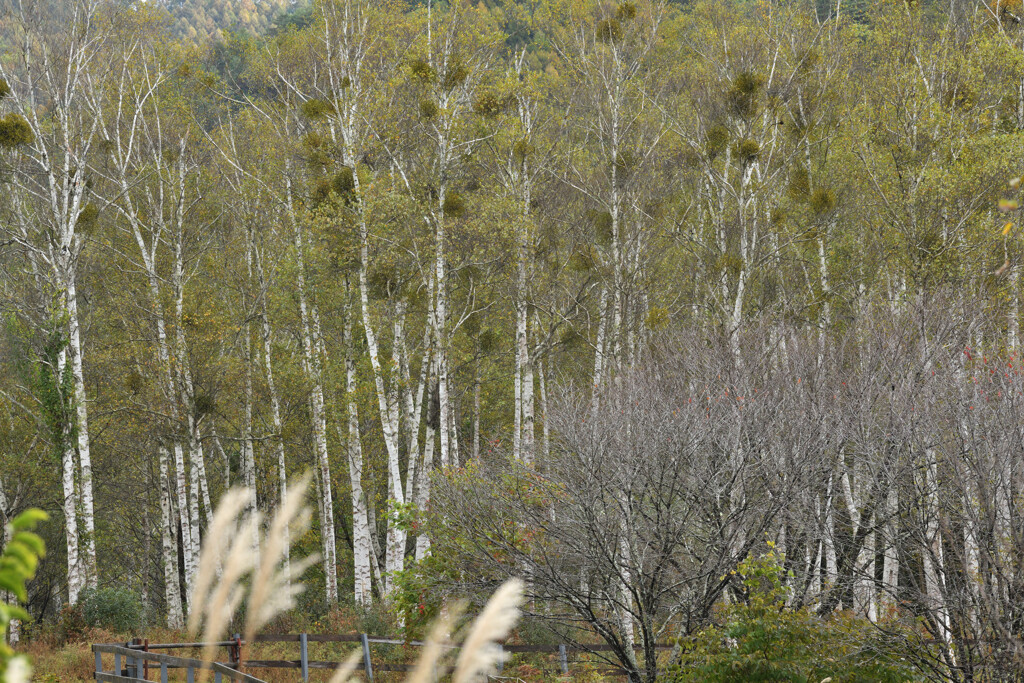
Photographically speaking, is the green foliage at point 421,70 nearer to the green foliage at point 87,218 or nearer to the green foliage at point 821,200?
the green foliage at point 87,218

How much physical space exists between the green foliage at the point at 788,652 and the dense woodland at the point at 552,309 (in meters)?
0.51

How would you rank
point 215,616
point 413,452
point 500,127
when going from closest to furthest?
1. point 215,616
2. point 413,452
3. point 500,127

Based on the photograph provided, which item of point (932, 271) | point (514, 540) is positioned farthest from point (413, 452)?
point (932, 271)

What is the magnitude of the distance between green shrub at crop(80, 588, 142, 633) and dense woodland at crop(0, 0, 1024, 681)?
2.27 feet

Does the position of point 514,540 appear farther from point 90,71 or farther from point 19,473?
point 90,71

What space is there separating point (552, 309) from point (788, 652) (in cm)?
1505

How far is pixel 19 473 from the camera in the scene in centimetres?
2150

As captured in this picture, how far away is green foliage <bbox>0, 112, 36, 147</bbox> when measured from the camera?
17.5 meters

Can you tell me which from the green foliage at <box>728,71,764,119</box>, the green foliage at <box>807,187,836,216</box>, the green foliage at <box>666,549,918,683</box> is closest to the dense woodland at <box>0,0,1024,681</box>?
the green foliage at <box>807,187,836,216</box>

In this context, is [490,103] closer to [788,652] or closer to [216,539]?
[788,652]

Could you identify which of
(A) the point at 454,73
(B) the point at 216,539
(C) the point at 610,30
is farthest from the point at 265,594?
(C) the point at 610,30

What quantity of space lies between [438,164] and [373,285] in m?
3.58

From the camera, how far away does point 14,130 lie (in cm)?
1756

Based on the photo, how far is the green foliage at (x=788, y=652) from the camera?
9117 mm
